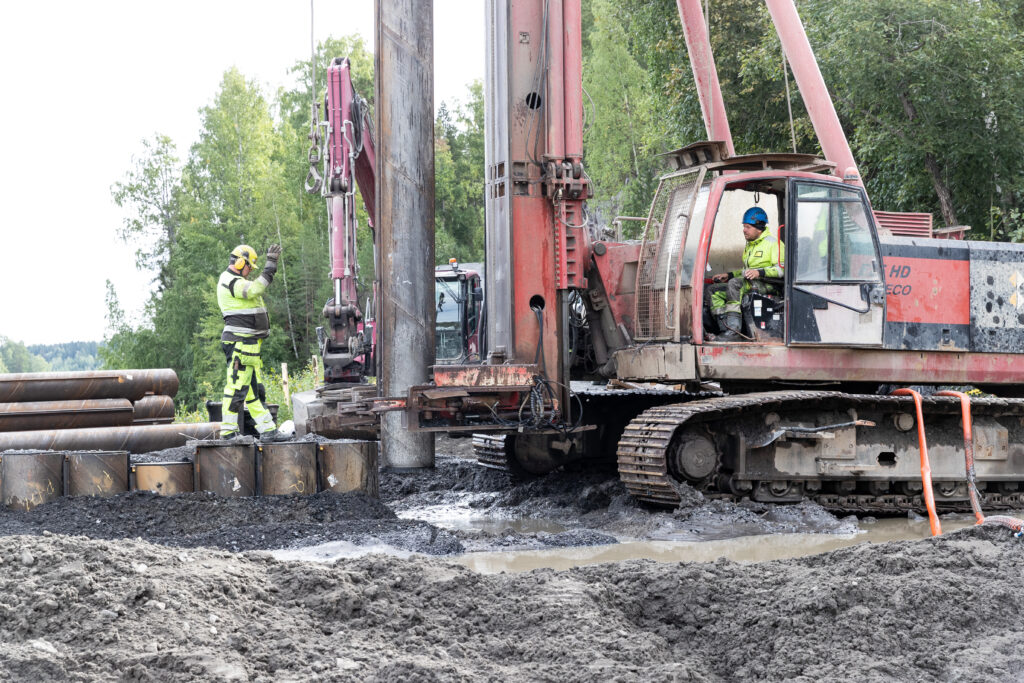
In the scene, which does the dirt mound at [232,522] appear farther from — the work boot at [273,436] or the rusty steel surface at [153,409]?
the rusty steel surface at [153,409]

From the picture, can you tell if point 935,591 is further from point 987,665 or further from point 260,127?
point 260,127

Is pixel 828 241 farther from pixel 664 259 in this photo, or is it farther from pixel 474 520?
pixel 474 520

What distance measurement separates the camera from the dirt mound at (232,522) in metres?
7.23

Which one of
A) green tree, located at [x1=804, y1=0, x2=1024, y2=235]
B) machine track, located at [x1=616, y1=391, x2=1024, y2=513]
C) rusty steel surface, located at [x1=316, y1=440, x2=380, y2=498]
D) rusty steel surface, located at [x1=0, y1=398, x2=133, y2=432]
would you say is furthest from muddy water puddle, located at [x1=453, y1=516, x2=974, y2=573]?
green tree, located at [x1=804, y1=0, x2=1024, y2=235]

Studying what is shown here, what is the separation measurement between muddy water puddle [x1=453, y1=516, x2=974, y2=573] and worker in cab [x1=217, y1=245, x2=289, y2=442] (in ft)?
12.1

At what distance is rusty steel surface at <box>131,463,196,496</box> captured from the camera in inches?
325

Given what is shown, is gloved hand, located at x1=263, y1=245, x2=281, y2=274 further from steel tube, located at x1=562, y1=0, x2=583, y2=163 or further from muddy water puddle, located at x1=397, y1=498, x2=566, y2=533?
steel tube, located at x1=562, y1=0, x2=583, y2=163

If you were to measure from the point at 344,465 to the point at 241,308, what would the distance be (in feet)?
8.47

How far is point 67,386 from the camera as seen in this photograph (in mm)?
11148

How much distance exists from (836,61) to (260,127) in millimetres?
41487

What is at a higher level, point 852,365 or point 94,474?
point 852,365

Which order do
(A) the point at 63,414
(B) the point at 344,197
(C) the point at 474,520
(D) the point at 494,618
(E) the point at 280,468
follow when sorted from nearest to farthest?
(D) the point at 494,618 → (E) the point at 280,468 → (C) the point at 474,520 → (A) the point at 63,414 → (B) the point at 344,197

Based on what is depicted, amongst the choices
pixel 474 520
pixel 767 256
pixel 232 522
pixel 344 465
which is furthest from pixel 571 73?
pixel 232 522

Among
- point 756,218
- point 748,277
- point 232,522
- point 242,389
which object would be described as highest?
point 756,218
